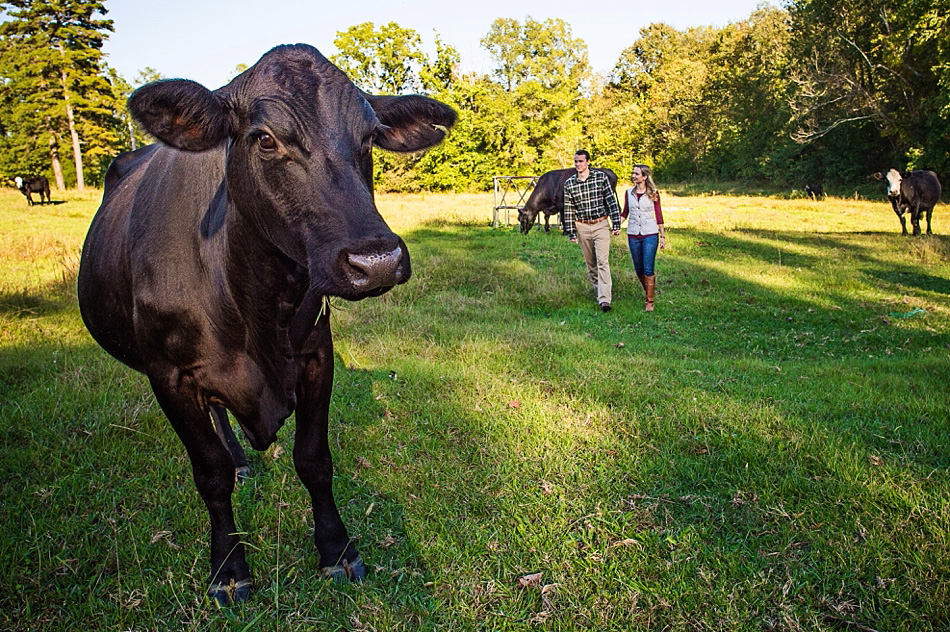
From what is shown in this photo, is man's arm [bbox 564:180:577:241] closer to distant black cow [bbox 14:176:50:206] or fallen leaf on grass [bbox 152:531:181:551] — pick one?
fallen leaf on grass [bbox 152:531:181:551]

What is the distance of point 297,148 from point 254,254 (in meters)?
0.57

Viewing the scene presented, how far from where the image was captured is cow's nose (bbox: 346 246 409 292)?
6.64 feet

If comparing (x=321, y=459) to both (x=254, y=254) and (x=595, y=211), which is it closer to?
(x=254, y=254)

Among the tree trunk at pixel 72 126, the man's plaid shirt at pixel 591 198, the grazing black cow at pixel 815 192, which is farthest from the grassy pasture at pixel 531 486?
the tree trunk at pixel 72 126

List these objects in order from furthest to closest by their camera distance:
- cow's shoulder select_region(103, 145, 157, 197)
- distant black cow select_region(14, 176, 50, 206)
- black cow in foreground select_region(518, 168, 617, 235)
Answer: distant black cow select_region(14, 176, 50, 206), black cow in foreground select_region(518, 168, 617, 235), cow's shoulder select_region(103, 145, 157, 197)

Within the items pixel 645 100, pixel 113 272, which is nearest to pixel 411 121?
pixel 113 272

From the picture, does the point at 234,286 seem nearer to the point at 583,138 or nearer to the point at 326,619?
the point at 326,619

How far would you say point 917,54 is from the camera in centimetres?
2738

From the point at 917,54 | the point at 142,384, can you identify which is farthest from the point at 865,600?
the point at 917,54

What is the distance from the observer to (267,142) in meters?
2.32

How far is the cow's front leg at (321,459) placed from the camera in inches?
120

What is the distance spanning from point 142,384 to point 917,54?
1313 inches

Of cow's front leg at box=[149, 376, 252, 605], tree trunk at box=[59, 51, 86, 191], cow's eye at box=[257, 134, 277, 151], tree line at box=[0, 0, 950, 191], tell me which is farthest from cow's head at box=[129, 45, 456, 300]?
tree trunk at box=[59, 51, 86, 191]

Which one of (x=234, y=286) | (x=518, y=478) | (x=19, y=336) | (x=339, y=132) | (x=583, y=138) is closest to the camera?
(x=339, y=132)
